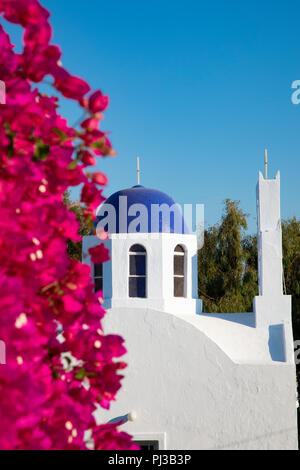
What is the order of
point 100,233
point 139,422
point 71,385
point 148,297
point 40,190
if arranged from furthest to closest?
point 148,297, point 139,422, point 100,233, point 71,385, point 40,190

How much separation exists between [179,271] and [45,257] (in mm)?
10820

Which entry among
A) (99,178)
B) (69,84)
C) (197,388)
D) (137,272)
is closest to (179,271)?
(137,272)

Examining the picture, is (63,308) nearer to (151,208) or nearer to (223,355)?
(223,355)

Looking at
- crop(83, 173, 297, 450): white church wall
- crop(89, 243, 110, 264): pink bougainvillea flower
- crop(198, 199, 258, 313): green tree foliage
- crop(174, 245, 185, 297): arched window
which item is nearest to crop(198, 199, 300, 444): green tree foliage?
crop(198, 199, 258, 313): green tree foliage

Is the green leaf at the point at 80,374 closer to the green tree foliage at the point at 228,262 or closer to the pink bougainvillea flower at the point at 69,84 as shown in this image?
the pink bougainvillea flower at the point at 69,84

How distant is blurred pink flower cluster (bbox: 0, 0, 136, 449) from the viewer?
161cm

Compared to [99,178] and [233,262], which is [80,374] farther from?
[233,262]

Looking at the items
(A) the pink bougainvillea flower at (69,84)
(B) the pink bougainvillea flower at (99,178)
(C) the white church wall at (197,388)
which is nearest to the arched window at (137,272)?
(C) the white church wall at (197,388)

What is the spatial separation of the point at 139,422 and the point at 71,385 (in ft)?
26.0

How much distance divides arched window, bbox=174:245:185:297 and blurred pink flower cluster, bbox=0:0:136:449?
10325 millimetres

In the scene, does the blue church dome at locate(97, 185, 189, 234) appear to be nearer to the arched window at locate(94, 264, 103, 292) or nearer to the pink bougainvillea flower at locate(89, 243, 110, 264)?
the arched window at locate(94, 264, 103, 292)

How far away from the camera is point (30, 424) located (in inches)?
58.7

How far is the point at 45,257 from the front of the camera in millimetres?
1825

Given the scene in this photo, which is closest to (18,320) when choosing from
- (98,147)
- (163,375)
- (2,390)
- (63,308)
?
(2,390)
